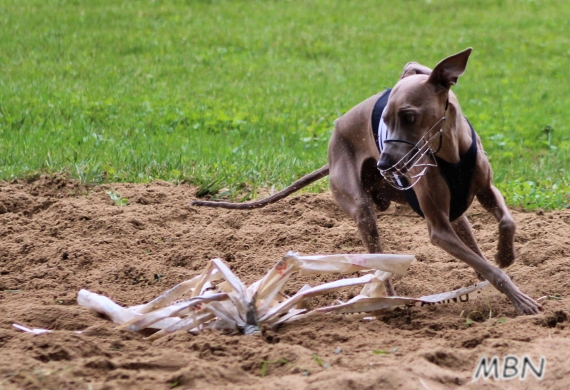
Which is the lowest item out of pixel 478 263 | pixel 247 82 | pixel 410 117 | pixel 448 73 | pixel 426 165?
pixel 247 82

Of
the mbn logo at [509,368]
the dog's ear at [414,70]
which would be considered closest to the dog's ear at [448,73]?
the dog's ear at [414,70]

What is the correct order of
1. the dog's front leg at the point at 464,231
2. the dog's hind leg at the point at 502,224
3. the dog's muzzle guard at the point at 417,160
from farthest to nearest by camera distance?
the dog's front leg at the point at 464,231
the dog's hind leg at the point at 502,224
the dog's muzzle guard at the point at 417,160

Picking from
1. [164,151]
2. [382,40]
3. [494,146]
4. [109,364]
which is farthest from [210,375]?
[382,40]

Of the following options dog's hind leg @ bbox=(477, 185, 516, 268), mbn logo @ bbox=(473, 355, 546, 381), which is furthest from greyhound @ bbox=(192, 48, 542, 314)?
mbn logo @ bbox=(473, 355, 546, 381)

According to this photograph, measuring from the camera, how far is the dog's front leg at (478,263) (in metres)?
4.61

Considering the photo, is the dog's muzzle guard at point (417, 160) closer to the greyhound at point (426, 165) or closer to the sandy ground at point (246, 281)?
the greyhound at point (426, 165)

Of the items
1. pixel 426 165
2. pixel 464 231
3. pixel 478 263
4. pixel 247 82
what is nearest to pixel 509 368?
pixel 478 263

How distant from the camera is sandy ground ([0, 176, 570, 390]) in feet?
11.6

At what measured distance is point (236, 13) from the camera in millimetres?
16672

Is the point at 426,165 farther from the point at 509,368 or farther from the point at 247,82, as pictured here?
the point at 247,82

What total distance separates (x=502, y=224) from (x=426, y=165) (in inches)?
27.5

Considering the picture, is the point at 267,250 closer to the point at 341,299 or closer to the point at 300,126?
the point at 341,299

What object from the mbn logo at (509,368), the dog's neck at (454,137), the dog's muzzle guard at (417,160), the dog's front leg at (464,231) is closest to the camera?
the mbn logo at (509,368)

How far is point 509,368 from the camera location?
11.7ft
